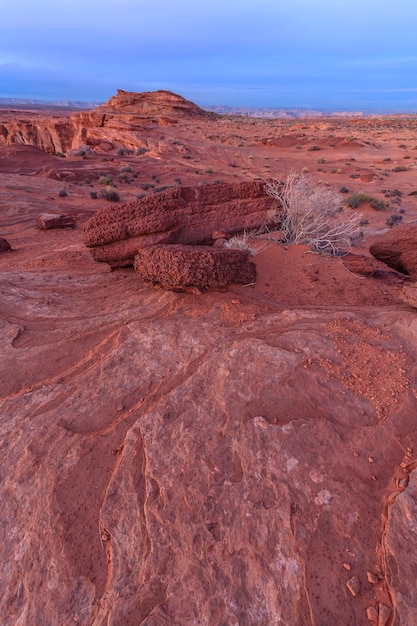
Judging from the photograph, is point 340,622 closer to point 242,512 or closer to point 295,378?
point 242,512

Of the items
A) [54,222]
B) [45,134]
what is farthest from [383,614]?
[45,134]

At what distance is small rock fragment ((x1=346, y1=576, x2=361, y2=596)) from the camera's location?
199 centimetres

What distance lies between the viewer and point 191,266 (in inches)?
179

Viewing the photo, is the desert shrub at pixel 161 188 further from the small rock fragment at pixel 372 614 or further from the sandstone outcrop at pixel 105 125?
the small rock fragment at pixel 372 614

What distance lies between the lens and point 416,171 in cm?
2273

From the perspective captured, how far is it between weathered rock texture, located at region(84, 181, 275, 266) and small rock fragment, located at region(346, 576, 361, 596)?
4.61 metres

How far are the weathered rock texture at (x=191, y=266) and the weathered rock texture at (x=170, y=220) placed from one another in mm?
751

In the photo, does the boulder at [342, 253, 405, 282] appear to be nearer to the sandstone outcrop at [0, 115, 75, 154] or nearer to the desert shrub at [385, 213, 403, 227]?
the desert shrub at [385, 213, 403, 227]

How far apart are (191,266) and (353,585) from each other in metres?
3.44

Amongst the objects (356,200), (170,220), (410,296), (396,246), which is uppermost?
(170,220)

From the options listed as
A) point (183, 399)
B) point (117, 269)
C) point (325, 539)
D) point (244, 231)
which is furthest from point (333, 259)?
point (325, 539)

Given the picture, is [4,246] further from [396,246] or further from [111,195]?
[396,246]

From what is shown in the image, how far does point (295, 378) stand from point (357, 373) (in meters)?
0.60

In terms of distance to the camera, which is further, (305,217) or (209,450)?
(305,217)
